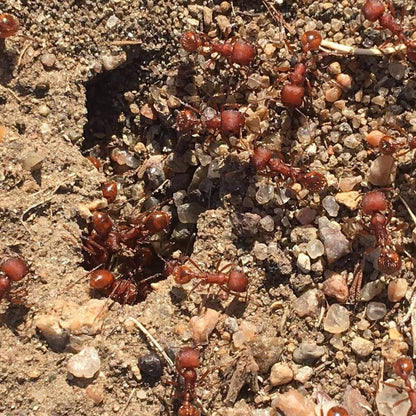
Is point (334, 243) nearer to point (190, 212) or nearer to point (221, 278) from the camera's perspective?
point (221, 278)

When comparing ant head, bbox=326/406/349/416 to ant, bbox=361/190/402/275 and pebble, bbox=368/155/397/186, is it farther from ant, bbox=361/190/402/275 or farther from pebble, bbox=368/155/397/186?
pebble, bbox=368/155/397/186

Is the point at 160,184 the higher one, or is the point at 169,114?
the point at 169,114

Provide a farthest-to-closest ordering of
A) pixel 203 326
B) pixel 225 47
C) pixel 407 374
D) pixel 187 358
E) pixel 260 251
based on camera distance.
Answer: pixel 225 47 < pixel 260 251 < pixel 203 326 < pixel 187 358 < pixel 407 374

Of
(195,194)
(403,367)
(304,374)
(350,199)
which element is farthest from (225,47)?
(403,367)

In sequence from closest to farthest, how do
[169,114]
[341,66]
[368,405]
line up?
[368,405]
[341,66]
[169,114]

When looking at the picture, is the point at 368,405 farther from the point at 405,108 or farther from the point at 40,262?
the point at 40,262

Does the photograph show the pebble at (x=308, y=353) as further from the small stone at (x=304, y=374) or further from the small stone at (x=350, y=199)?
the small stone at (x=350, y=199)

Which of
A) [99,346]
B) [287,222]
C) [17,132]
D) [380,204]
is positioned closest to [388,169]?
[380,204]
